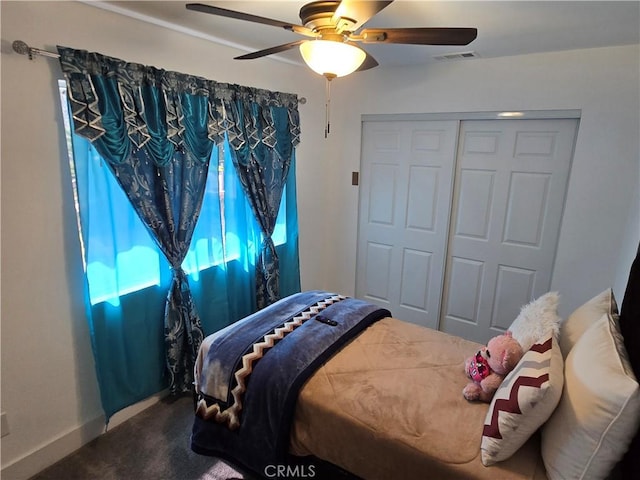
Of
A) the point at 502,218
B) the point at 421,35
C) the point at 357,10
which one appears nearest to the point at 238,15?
the point at 357,10

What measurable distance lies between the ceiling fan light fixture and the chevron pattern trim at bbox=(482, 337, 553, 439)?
134 centimetres

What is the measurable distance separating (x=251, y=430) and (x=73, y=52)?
6.29ft

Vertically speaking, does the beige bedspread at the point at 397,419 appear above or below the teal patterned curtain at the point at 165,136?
below

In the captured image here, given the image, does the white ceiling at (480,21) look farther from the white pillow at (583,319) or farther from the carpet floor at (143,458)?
the carpet floor at (143,458)

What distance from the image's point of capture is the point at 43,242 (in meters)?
1.83

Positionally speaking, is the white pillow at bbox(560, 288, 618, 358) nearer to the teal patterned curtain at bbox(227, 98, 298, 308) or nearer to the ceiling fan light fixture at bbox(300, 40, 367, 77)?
the ceiling fan light fixture at bbox(300, 40, 367, 77)

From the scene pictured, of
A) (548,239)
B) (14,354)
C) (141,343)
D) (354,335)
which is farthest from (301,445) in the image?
(548,239)

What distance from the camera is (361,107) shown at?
3439 millimetres

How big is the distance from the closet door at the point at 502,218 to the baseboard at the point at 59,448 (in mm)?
2673

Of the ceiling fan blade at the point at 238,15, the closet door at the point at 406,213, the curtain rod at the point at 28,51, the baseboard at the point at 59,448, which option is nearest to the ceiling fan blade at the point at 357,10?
the ceiling fan blade at the point at 238,15

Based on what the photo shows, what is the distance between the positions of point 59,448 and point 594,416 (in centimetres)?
243

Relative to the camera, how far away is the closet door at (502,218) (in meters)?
2.81

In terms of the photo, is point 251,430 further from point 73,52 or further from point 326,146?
point 326,146

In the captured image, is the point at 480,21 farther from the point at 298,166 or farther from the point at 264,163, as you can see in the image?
the point at 298,166
